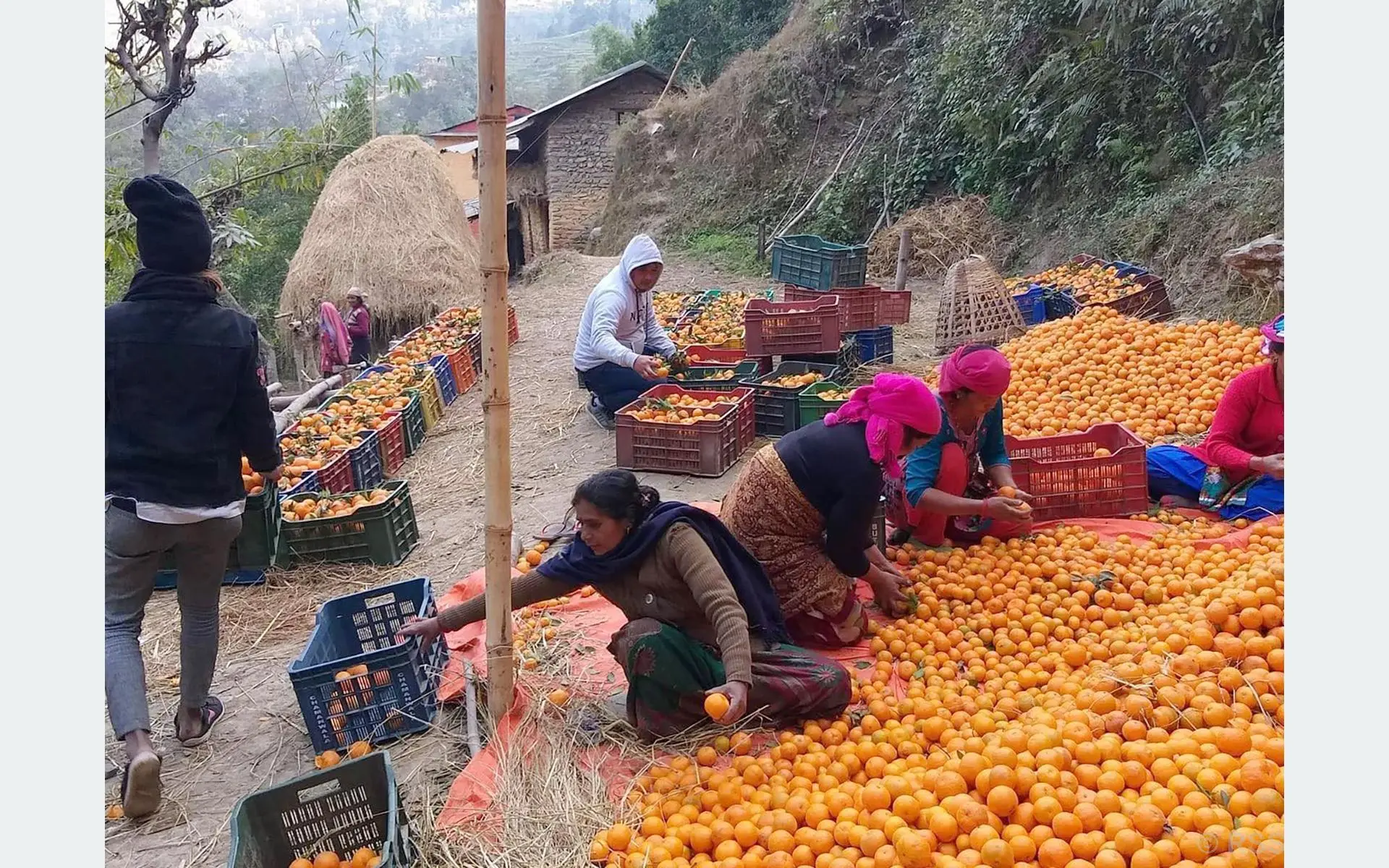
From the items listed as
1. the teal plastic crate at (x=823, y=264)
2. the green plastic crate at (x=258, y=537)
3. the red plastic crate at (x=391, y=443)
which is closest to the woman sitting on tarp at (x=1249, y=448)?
the green plastic crate at (x=258, y=537)

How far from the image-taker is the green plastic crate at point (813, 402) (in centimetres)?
728

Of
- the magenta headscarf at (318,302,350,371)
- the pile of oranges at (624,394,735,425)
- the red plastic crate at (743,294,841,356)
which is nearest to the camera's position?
the pile of oranges at (624,394,735,425)

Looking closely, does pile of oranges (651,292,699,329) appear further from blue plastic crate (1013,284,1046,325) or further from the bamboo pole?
the bamboo pole

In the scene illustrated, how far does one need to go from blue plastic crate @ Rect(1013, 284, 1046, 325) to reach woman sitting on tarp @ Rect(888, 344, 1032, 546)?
20.9 feet

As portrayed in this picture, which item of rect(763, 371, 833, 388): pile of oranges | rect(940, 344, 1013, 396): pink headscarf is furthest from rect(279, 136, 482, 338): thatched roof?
rect(940, 344, 1013, 396): pink headscarf

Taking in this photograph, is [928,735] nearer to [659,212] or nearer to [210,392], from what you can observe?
[210,392]

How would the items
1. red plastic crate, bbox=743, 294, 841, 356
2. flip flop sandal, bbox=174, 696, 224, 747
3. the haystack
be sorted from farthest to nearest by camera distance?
the haystack
red plastic crate, bbox=743, 294, 841, 356
flip flop sandal, bbox=174, 696, 224, 747

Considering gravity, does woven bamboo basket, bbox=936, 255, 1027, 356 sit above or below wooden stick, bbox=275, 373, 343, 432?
above

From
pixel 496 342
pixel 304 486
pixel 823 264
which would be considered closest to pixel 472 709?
pixel 496 342

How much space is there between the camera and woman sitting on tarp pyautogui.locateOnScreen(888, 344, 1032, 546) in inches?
166

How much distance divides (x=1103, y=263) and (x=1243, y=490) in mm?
7235

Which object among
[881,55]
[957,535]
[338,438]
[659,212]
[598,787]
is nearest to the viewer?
[598,787]

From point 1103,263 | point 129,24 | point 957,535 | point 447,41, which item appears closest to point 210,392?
point 957,535

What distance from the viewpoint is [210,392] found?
3.66 metres
